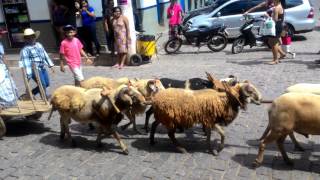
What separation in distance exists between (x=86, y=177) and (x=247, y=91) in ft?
8.42

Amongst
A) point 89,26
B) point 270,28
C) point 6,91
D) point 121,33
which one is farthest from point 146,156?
point 89,26

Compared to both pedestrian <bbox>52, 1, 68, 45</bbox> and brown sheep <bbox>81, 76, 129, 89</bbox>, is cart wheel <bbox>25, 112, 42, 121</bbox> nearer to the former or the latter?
brown sheep <bbox>81, 76, 129, 89</bbox>

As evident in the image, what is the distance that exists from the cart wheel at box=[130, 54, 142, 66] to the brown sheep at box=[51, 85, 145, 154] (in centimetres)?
685

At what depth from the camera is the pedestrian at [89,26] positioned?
14.4 metres

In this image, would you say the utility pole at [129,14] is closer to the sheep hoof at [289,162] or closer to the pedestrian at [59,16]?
the pedestrian at [59,16]

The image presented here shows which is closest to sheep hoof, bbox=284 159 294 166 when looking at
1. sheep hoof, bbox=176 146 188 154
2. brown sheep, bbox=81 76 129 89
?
sheep hoof, bbox=176 146 188 154

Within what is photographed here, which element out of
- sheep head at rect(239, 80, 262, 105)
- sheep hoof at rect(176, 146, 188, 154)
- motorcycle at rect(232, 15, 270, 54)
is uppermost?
sheep head at rect(239, 80, 262, 105)

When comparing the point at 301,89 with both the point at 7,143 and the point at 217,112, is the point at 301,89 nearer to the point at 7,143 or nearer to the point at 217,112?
the point at 217,112

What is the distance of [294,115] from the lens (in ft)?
18.2

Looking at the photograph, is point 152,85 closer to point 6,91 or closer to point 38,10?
point 6,91

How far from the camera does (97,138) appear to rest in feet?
23.3

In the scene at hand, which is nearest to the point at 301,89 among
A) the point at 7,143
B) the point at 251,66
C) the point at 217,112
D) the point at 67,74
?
the point at 217,112

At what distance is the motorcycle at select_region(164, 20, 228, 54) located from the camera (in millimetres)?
15805

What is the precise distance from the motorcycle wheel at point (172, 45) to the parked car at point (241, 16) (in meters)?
1.35
